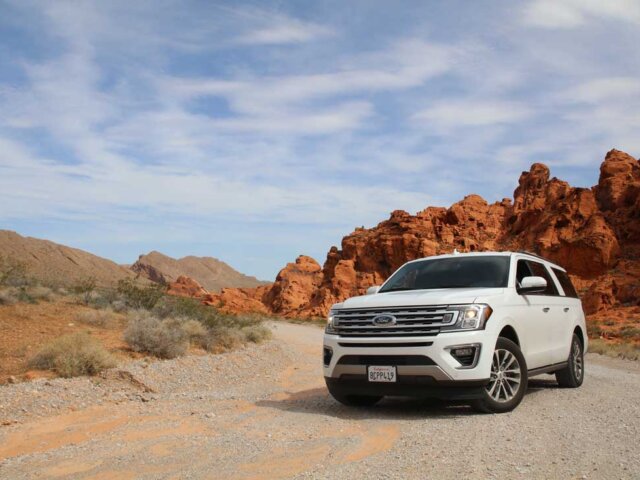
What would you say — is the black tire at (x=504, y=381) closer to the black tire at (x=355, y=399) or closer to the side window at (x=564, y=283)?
the black tire at (x=355, y=399)

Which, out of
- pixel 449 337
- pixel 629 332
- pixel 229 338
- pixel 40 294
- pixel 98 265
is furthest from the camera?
pixel 98 265

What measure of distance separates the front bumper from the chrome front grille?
0.30 feet

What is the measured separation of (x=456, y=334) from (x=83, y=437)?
162 inches

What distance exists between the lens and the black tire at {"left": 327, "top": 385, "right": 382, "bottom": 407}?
26.0 ft

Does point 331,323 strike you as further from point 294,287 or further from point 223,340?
point 294,287

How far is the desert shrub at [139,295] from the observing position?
1898 centimetres

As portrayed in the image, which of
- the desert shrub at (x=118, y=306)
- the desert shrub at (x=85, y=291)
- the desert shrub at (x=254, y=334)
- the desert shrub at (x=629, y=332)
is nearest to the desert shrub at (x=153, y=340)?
the desert shrub at (x=118, y=306)

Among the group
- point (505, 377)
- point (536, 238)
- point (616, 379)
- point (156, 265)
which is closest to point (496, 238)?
point (536, 238)

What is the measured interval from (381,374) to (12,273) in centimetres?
1490

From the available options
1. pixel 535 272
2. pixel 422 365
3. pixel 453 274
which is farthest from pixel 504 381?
pixel 535 272

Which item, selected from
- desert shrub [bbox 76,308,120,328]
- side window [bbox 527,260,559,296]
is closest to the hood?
side window [bbox 527,260,559,296]

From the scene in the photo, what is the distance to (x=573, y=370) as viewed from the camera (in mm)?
9820

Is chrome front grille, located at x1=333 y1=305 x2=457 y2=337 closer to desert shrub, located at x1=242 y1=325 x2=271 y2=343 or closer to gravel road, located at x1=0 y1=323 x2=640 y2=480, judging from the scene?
gravel road, located at x1=0 y1=323 x2=640 y2=480

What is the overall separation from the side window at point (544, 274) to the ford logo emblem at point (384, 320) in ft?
9.80
